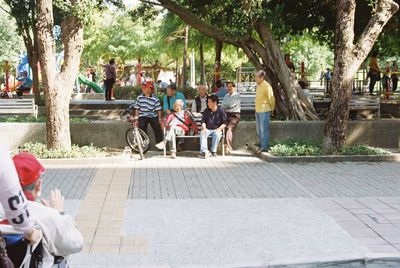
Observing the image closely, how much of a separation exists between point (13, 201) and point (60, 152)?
9763 mm

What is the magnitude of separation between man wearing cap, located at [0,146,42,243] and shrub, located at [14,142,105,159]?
952cm

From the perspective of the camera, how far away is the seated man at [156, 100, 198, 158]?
13.2 m

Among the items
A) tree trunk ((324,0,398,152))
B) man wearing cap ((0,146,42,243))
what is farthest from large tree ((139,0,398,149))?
man wearing cap ((0,146,42,243))

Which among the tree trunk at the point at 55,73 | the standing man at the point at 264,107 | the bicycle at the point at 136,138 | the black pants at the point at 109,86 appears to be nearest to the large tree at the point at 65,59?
the tree trunk at the point at 55,73

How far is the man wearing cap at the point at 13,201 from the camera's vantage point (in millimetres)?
2674

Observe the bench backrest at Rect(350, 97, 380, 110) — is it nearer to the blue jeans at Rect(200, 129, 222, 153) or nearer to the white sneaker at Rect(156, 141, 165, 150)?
the blue jeans at Rect(200, 129, 222, 153)

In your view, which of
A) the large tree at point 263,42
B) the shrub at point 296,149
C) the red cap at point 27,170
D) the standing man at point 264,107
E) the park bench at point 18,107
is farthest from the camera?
the park bench at point 18,107

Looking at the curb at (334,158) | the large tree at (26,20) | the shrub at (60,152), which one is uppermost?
the large tree at (26,20)

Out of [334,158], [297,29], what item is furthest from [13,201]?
[297,29]

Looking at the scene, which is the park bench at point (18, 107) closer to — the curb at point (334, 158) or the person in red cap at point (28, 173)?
the curb at point (334, 158)

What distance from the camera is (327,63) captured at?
77.7m

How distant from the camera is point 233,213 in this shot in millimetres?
7539

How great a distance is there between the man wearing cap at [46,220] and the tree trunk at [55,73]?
9.60m

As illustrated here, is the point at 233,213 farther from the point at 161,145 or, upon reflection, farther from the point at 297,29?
the point at 297,29
